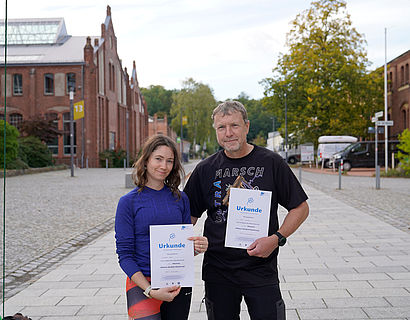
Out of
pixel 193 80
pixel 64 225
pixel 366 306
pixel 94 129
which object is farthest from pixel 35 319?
pixel 193 80

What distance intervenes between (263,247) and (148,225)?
66 cm

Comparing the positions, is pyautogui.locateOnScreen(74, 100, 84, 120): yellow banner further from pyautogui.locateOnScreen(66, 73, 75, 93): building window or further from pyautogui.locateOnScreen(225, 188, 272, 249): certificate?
pyautogui.locateOnScreen(225, 188, 272, 249): certificate

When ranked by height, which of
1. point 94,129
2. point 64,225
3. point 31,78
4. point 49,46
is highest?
point 49,46

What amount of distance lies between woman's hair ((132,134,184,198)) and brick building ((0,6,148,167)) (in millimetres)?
42673

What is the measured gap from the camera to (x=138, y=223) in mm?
2934

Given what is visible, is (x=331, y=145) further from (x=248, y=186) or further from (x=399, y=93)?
(x=248, y=186)

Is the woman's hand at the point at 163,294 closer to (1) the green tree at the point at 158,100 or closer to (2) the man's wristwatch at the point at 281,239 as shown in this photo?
(2) the man's wristwatch at the point at 281,239

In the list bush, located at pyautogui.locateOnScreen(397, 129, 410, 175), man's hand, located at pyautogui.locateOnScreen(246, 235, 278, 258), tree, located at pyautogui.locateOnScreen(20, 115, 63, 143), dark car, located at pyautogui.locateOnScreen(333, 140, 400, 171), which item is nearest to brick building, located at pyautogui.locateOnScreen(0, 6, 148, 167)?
tree, located at pyautogui.locateOnScreen(20, 115, 63, 143)

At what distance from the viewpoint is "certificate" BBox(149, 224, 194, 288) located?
283 centimetres

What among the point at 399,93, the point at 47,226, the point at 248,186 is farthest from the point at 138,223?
the point at 399,93

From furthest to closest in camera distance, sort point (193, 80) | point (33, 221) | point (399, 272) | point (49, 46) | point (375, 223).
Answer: point (193, 80), point (49, 46), point (33, 221), point (375, 223), point (399, 272)

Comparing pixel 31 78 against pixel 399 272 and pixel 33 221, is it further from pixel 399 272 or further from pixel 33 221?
pixel 399 272

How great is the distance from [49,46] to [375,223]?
1821 inches

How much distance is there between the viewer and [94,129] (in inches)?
1875
